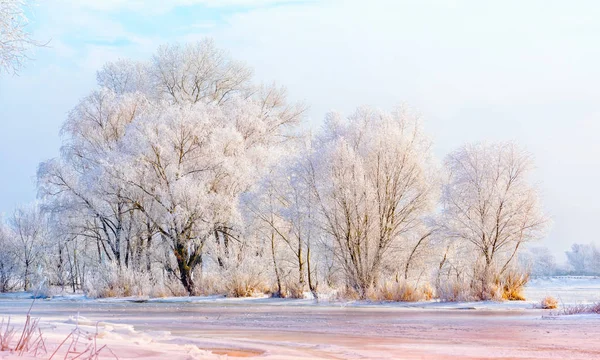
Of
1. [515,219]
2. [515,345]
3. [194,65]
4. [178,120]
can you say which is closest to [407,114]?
[515,219]

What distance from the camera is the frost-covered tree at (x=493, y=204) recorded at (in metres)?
24.5

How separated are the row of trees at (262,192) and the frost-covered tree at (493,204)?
5 centimetres

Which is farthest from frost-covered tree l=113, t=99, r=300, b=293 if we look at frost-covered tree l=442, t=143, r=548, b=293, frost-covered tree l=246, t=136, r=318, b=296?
frost-covered tree l=442, t=143, r=548, b=293

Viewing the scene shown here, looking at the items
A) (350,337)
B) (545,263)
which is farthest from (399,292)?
(545,263)

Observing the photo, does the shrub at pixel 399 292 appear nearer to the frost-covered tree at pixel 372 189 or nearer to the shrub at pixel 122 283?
the frost-covered tree at pixel 372 189

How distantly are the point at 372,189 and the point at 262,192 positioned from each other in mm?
5483

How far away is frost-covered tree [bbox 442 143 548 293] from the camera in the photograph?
80.4 ft

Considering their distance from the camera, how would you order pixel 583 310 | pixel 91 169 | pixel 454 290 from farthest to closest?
pixel 91 169, pixel 454 290, pixel 583 310

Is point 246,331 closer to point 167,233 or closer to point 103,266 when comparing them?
point 167,233

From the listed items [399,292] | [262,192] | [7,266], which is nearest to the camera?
[399,292]

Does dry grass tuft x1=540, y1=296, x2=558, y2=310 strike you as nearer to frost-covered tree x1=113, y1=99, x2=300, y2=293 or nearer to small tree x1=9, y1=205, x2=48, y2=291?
frost-covered tree x1=113, y1=99, x2=300, y2=293

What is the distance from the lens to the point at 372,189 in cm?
2583

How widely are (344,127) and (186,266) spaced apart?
389 inches

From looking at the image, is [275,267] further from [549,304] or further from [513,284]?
[549,304]
